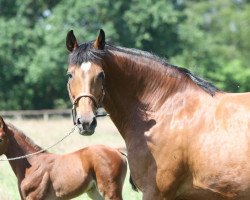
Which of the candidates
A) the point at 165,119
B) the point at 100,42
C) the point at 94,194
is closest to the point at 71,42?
the point at 100,42

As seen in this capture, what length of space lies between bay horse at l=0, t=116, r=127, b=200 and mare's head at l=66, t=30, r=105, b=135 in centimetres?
287

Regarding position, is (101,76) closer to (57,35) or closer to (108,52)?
(108,52)

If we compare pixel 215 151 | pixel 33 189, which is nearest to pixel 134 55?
pixel 215 151

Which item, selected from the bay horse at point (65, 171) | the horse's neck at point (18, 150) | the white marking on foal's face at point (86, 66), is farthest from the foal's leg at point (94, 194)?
the white marking on foal's face at point (86, 66)

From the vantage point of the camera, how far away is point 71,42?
470 centimetres

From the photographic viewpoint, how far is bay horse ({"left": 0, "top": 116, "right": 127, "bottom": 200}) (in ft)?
23.8

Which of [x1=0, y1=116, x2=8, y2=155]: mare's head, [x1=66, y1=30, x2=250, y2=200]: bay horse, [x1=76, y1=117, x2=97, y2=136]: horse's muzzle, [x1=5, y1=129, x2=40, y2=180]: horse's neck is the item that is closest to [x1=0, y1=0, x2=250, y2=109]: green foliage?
[x1=5, y1=129, x2=40, y2=180]: horse's neck

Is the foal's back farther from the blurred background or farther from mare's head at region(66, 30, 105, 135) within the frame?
the blurred background

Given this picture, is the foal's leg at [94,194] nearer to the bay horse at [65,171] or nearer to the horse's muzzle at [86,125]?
the bay horse at [65,171]

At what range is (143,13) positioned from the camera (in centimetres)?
3238

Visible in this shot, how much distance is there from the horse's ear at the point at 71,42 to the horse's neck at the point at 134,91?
330 millimetres

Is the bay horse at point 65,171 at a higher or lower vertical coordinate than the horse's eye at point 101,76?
lower

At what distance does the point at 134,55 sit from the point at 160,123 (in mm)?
648

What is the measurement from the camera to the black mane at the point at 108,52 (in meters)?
4.52
